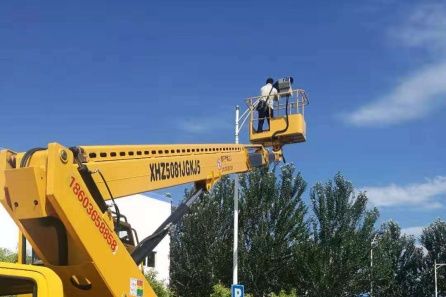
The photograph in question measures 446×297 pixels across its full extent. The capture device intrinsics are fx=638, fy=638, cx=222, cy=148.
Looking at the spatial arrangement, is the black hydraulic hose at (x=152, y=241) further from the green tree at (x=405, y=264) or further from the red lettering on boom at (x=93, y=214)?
the green tree at (x=405, y=264)

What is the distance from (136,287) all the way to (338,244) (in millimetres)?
24593

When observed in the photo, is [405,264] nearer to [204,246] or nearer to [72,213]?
[204,246]

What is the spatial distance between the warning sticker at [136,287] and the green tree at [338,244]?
23201 millimetres

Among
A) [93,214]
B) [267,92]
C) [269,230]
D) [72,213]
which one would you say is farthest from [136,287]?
[269,230]

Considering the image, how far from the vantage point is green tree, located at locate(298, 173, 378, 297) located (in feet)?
94.1

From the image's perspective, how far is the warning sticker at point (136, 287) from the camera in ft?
19.3

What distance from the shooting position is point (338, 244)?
1165 inches

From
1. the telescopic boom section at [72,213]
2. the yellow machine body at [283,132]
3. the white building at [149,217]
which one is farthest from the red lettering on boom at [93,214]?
the white building at [149,217]

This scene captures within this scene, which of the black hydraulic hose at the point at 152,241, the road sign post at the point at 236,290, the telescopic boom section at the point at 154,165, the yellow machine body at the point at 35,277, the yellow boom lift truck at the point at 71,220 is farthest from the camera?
the road sign post at the point at 236,290

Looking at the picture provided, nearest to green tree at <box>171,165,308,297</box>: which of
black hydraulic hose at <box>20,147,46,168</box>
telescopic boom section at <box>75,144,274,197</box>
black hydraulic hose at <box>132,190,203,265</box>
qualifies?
telescopic boom section at <box>75,144,274,197</box>

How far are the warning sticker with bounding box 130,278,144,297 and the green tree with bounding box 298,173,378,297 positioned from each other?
23201mm

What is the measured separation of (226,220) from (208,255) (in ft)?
6.22

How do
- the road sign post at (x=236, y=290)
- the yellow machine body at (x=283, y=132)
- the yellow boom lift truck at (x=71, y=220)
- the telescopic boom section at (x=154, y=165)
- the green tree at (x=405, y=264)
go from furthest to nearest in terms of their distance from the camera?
the green tree at (x=405, y=264) → the road sign post at (x=236, y=290) → the yellow machine body at (x=283, y=132) → the telescopic boom section at (x=154, y=165) → the yellow boom lift truck at (x=71, y=220)

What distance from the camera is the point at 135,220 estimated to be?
94.1 ft
